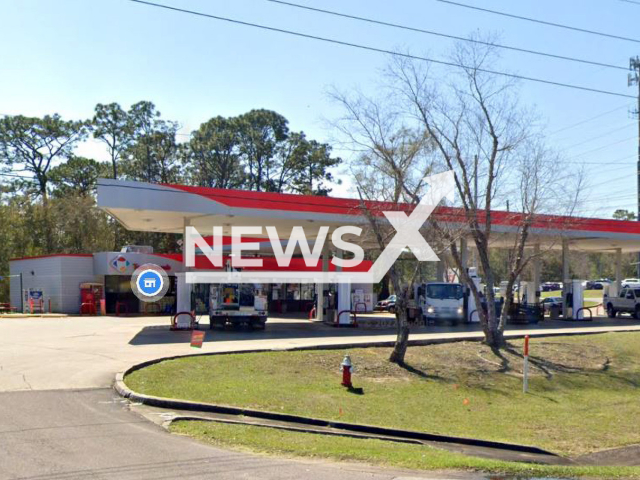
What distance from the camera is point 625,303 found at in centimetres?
4316

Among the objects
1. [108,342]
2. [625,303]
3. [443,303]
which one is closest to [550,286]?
[625,303]

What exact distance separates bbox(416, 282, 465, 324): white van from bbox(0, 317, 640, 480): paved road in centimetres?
1391

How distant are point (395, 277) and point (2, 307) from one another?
111ft

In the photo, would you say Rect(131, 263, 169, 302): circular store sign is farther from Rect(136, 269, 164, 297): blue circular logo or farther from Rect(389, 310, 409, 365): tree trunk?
Rect(389, 310, 409, 365): tree trunk

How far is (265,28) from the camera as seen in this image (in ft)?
51.1

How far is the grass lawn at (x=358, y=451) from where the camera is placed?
9414mm

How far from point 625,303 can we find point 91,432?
40677 millimetres

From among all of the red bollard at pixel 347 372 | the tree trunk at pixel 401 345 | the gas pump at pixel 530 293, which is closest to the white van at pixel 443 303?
the gas pump at pixel 530 293

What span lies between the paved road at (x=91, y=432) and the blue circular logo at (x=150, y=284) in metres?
20.4

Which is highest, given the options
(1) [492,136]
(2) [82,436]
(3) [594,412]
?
(1) [492,136]

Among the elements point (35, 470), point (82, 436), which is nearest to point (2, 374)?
point (82, 436)

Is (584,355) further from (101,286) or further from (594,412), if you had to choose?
(101,286)

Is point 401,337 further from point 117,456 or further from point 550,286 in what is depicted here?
point 550,286

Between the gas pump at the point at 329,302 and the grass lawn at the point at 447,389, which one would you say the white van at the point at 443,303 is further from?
the grass lawn at the point at 447,389
